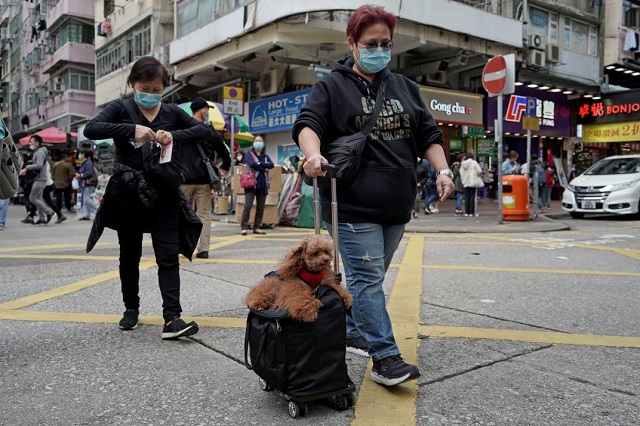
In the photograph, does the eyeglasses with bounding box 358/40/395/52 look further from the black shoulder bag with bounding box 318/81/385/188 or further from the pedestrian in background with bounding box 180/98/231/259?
the pedestrian in background with bounding box 180/98/231/259

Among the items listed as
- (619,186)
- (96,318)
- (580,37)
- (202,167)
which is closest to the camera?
(96,318)

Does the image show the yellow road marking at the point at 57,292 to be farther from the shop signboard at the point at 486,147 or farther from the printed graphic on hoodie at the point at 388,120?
the shop signboard at the point at 486,147

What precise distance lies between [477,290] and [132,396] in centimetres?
327

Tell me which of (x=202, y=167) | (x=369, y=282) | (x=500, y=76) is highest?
(x=500, y=76)

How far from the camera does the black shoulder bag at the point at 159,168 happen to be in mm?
3424

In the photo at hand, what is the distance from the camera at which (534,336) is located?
140 inches

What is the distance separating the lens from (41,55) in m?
39.6

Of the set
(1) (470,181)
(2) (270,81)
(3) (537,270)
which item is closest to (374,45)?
(3) (537,270)

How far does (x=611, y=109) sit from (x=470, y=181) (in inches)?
531

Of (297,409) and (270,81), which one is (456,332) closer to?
(297,409)

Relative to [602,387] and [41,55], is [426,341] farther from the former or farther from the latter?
[41,55]

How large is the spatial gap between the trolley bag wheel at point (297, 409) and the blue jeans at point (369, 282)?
18.2 inches

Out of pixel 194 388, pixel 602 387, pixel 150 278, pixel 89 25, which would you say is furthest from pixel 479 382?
pixel 89 25

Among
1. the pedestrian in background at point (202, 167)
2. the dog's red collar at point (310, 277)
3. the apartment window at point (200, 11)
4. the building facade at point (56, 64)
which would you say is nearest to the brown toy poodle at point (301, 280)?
the dog's red collar at point (310, 277)
